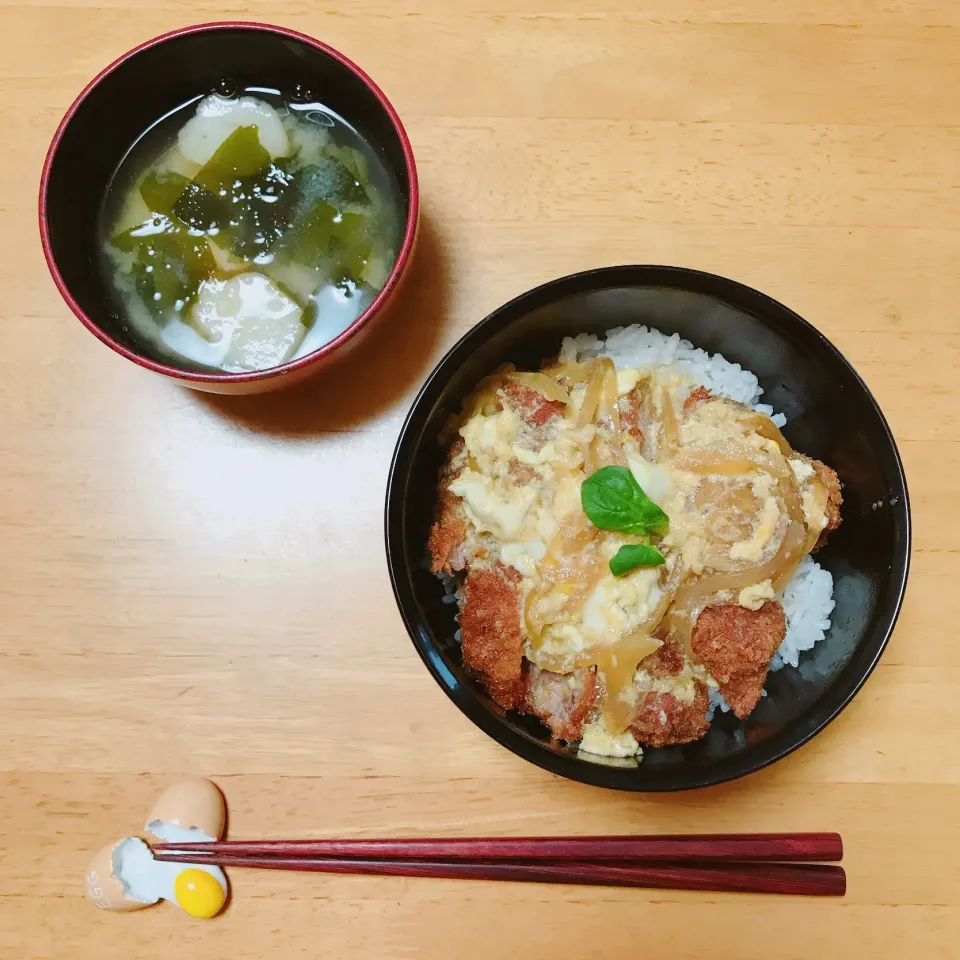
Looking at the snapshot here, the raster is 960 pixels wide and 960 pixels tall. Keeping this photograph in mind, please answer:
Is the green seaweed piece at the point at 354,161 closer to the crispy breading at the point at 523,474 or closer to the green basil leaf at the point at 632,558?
the crispy breading at the point at 523,474

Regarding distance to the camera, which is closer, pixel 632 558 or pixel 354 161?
pixel 632 558

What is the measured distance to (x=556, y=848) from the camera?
1549 mm

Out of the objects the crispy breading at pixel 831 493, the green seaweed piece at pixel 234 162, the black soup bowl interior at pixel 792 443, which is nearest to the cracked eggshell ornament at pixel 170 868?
the black soup bowl interior at pixel 792 443

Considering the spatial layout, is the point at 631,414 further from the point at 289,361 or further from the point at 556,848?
the point at 556,848

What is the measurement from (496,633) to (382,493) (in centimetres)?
39

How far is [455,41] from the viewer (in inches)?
67.5

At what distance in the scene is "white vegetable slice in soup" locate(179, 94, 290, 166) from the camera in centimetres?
148

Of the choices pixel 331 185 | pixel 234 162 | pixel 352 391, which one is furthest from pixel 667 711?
pixel 234 162

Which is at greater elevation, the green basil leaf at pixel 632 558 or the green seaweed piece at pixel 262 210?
the green seaweed piece at pixel 262 210

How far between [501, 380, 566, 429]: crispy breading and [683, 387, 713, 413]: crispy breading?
0.24m

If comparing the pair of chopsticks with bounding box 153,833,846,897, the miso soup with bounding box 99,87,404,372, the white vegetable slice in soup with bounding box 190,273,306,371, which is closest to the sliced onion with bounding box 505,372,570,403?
the miso soup with bounding box 99,87,404,372

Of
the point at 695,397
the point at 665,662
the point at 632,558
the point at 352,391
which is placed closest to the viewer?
the point at 632,558

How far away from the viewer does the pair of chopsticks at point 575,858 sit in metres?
1.54

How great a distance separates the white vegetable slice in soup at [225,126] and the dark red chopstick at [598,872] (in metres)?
1.29
